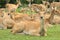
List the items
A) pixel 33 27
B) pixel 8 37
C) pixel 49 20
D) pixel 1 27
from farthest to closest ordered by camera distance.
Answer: pixel 49 20 → pixel 1 27 → pixel 33 27 → pixel 8 37

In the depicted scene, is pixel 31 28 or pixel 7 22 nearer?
pixel 31 28

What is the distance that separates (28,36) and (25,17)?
397 centimetres

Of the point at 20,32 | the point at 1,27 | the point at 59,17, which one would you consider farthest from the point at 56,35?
the point at 59,17

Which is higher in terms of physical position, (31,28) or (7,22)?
(31,28)

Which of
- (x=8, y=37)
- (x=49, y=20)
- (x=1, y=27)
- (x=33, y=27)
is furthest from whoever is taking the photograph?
(x=49, y=20)

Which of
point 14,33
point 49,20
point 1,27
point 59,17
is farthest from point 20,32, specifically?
point 59,17

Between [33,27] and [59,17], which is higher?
[33,27]

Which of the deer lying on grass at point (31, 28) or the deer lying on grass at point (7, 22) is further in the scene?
the deer lying on grass at point (7, 22)

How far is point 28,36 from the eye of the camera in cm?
1125

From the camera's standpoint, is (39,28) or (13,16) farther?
(13,16)

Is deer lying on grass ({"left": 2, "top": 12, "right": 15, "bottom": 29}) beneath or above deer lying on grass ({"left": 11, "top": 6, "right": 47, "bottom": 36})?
beneath

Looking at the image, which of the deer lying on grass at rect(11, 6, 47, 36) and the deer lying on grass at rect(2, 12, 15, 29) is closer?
the deer lying on grass at rect(11, 6, 47, 36)

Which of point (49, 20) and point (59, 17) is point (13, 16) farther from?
point (59, 17)

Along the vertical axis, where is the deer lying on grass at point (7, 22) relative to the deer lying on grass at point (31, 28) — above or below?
below
